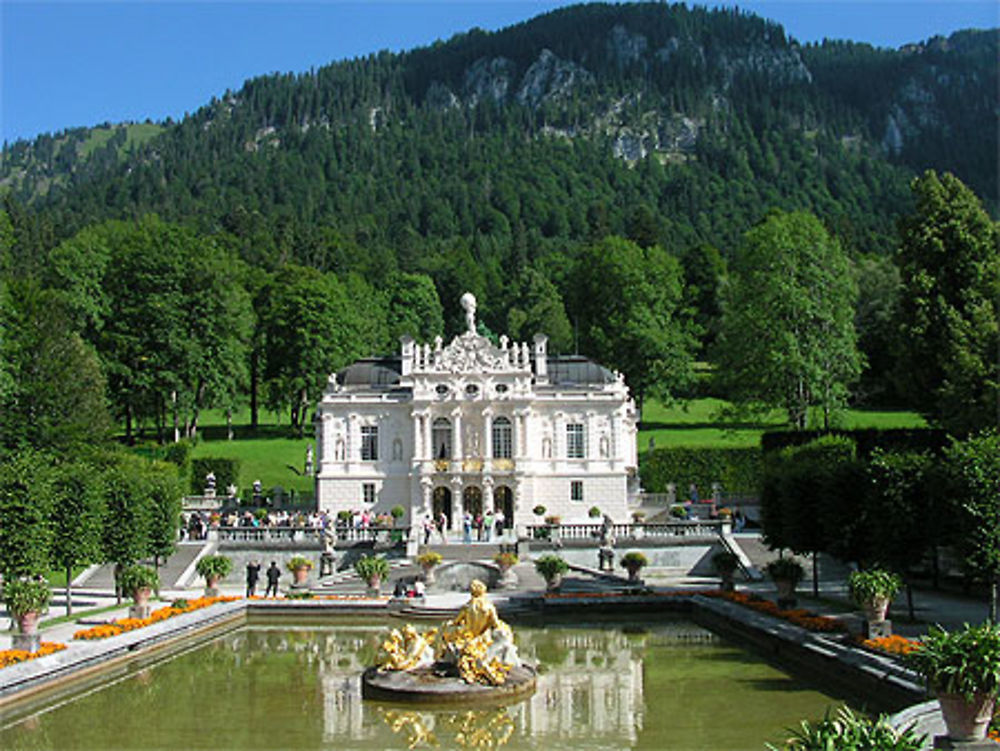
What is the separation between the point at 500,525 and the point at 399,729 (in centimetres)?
2933

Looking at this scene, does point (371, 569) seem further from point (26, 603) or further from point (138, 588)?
point (26, 603)

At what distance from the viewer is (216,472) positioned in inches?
2280

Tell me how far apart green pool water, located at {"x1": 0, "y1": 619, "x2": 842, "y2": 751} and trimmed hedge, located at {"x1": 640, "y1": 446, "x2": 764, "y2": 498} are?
29.8 meters

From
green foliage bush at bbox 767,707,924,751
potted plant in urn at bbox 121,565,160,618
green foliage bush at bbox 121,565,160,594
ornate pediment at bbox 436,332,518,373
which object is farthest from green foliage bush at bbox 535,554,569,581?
green foliage bush at bbox 767,707,924,751

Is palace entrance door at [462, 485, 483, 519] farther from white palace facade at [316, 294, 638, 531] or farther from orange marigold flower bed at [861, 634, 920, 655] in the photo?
orange marigold flower bed at [861, 634, 920, 655]

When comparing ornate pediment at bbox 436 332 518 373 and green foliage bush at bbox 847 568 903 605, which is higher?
ornate pediment at bbox 436 332 518 373

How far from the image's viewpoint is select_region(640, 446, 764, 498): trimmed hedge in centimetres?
5600

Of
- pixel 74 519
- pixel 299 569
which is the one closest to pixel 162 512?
pixel 299 569

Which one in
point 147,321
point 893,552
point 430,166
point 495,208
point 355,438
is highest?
point 430,166

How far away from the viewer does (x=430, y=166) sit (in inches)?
7293

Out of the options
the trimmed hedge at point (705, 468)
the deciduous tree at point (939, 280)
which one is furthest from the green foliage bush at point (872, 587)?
the trimmed hedge at point (705, 468)

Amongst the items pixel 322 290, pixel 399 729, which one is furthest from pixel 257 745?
pixel 322 290

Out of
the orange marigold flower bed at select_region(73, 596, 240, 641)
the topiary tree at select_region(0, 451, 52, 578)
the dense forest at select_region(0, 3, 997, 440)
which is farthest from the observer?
the dense forest at select_region(0, 3, 997, 440)

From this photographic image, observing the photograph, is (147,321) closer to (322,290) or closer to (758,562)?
(322,290)
